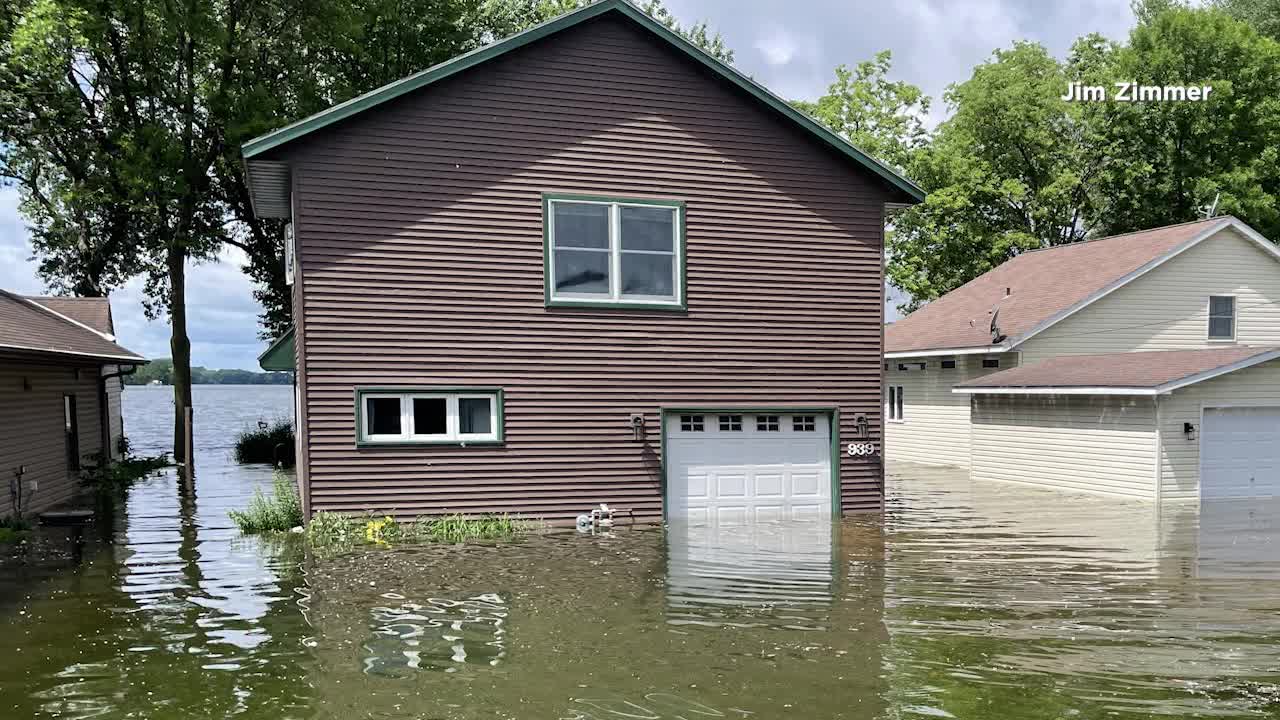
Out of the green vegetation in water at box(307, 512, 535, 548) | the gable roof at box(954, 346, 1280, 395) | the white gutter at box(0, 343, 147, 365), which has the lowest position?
the green vegetation in water at box(307, 512, 535, 548)

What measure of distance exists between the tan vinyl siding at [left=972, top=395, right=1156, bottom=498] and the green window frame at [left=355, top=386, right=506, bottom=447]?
14256 millimetres

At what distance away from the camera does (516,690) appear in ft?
27.6

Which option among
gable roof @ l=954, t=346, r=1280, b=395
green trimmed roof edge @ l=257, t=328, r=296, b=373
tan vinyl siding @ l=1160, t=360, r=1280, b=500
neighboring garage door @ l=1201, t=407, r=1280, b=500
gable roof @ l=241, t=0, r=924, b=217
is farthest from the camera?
green trimmed roof edge @ l=257, t=328, r=296, b=373

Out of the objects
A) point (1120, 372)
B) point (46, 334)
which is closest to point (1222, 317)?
point (1120, 372)

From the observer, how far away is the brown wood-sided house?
1602 cm

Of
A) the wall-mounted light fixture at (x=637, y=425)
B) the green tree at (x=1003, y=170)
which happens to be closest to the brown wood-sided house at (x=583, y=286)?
the wall-mounted light fixture at (x=637, y=425)

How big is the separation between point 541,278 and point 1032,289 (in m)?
19.4

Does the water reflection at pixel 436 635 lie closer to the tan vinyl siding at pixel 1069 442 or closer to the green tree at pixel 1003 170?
the tan vinyl siding at pixel 1069 442

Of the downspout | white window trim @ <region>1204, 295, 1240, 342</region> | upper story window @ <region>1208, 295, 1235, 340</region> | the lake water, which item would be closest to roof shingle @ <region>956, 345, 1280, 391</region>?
white window trim @ <region>1204, 295, 1240, 342</region>

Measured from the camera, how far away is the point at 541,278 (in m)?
16.9

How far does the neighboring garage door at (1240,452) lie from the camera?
2144 cm

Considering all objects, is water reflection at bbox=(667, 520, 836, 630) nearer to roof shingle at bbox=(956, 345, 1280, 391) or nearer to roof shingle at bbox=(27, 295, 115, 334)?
roof shingle at bbox=(956, 345, 1280, 391)

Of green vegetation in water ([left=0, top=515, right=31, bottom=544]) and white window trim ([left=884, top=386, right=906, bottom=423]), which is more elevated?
white window trim ([left=884, top=386, right=906, bottom=423])

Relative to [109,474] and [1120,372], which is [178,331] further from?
[1120,372]
